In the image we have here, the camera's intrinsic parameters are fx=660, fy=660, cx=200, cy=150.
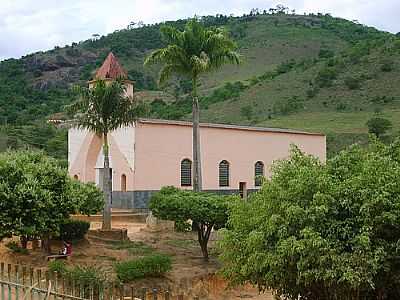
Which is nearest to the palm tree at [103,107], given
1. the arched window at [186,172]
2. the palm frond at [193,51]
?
the palm frond at [193,51]

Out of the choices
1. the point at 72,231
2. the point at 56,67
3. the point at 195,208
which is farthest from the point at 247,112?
the point at 195,208

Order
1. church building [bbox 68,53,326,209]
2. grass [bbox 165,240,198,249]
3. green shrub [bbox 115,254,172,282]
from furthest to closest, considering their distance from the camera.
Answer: church building [bbox 68,53,326,209], grass [bbox 165,240,198,249], green shrub [bbox 115,254,172,282]

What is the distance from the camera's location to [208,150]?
34344mm

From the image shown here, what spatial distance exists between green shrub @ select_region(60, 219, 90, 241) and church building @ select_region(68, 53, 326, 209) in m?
9.60

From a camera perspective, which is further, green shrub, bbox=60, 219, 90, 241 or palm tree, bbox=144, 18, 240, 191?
palm tree, bbox=144, 18, 240, 191

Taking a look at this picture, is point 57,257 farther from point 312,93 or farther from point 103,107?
point 312,93

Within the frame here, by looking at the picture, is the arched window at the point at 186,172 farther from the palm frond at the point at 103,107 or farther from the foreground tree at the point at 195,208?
the foreground tree at the point at 195,208

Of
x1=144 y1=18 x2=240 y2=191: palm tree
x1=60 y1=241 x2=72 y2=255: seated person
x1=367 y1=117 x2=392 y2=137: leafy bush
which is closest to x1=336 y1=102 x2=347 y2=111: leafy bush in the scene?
x1=367 y1=117 x2=392 y2=137: leafy bush

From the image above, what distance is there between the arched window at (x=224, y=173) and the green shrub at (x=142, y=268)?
1631 cm

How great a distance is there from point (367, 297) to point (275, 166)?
2.96 meters

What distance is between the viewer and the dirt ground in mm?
19039

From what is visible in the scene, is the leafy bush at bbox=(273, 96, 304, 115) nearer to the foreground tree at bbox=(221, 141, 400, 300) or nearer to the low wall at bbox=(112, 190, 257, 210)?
the low wall at bbox=(112, 190, 257, 210)

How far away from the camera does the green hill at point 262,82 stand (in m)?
57.6

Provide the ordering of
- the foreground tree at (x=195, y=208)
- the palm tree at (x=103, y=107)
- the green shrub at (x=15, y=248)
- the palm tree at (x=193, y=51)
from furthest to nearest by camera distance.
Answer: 1. the palm tree at (x=193, y=51)
2. the palm tree at (x=103, y=107)
3. the green shrub at (x=15, y=248)
4. the foreground tree at (x=195, y=208)
